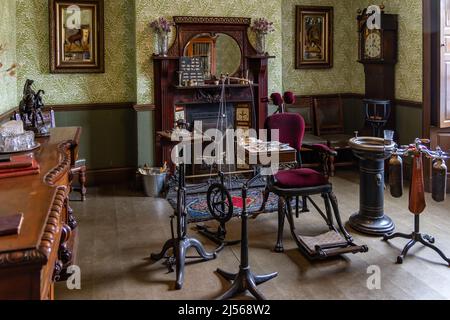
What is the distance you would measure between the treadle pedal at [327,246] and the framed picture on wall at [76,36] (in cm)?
376

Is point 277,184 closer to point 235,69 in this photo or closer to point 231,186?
point 231,186

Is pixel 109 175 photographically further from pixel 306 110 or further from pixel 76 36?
pixel 306 110

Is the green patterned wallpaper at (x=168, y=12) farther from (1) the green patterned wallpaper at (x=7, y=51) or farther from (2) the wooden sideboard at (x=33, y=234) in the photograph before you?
(2) the wooden sideboard at (x=33, y=234)

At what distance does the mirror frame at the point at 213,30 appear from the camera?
6.16m

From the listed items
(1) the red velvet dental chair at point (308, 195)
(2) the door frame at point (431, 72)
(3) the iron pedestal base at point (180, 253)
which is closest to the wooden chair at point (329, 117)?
(2) the door frame at point (431, 72)

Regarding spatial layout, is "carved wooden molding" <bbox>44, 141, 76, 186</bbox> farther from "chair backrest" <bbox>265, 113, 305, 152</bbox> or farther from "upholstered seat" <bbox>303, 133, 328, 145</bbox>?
"upholstered seat" <bbox>303, 133, 328, 145</bbox>

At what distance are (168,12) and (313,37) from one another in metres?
2.42

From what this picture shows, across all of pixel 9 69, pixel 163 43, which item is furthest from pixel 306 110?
pixel 9 69

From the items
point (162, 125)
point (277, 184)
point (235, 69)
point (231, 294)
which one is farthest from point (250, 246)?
point (235, 69)

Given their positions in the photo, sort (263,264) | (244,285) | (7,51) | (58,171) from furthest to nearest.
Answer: (7,51) → (263,264) → (244,285) → (58,171)

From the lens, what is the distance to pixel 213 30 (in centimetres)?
629

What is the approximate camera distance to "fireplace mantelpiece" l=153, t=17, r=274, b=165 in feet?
20.2

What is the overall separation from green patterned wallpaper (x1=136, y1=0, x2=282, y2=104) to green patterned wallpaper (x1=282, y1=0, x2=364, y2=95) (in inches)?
25.5

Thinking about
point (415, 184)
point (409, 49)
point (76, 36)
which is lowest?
point (415, 184)
